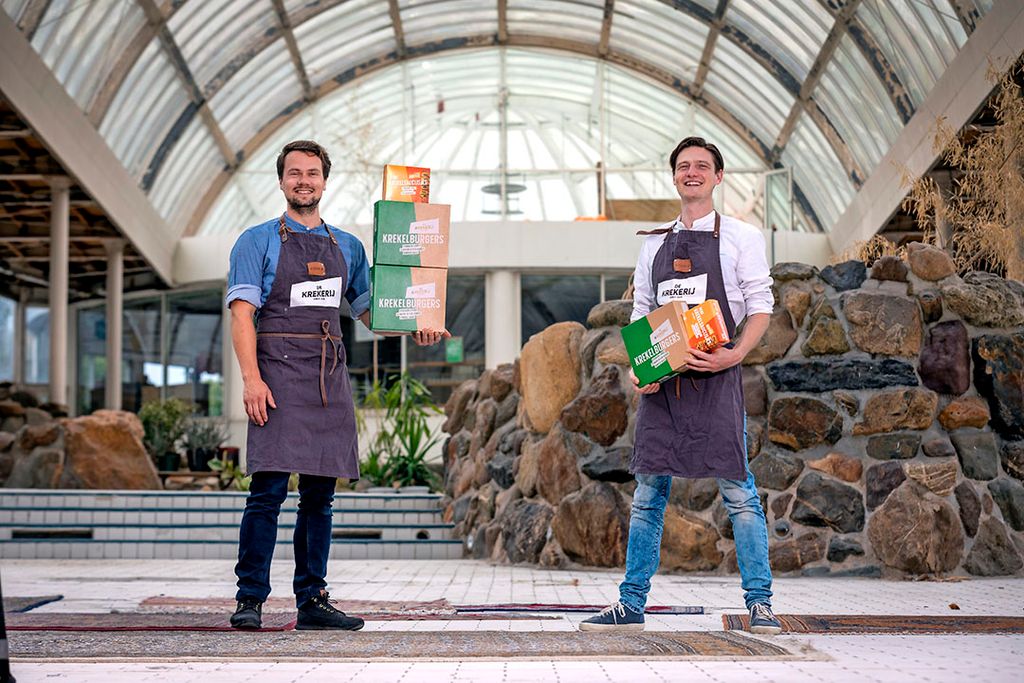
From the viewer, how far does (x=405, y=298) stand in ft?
13.6

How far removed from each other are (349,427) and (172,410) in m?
12.4

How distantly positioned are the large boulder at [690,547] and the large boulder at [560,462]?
2.32 feet

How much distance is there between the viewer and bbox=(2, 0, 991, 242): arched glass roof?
16984mm

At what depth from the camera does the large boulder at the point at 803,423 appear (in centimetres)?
657

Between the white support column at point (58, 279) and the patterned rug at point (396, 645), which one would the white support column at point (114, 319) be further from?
the patterned rug at point (396, 645)

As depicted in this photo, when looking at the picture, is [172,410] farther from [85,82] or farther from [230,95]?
[230,95]

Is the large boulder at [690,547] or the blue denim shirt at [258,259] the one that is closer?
the blue denim shirt at [258,259]

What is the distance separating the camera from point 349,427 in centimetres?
409

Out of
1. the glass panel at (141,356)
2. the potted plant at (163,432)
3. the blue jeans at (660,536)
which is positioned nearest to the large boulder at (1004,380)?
the blue jeans at (660,536)

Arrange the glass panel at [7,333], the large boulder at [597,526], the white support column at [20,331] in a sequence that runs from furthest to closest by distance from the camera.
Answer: the glass panel at [7,333] → the white support column at [20,331] → the large boulder at [597,526]

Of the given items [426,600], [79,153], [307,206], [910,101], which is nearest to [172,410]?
[79,153]

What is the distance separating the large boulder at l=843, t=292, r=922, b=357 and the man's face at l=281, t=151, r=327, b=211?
3.53 m

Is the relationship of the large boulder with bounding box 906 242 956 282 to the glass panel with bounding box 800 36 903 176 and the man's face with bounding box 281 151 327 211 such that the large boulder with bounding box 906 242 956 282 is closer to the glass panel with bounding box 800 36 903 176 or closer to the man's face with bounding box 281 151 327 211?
the man's face with bounding box 281 151 327 211

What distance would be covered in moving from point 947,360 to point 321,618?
13.0ft
